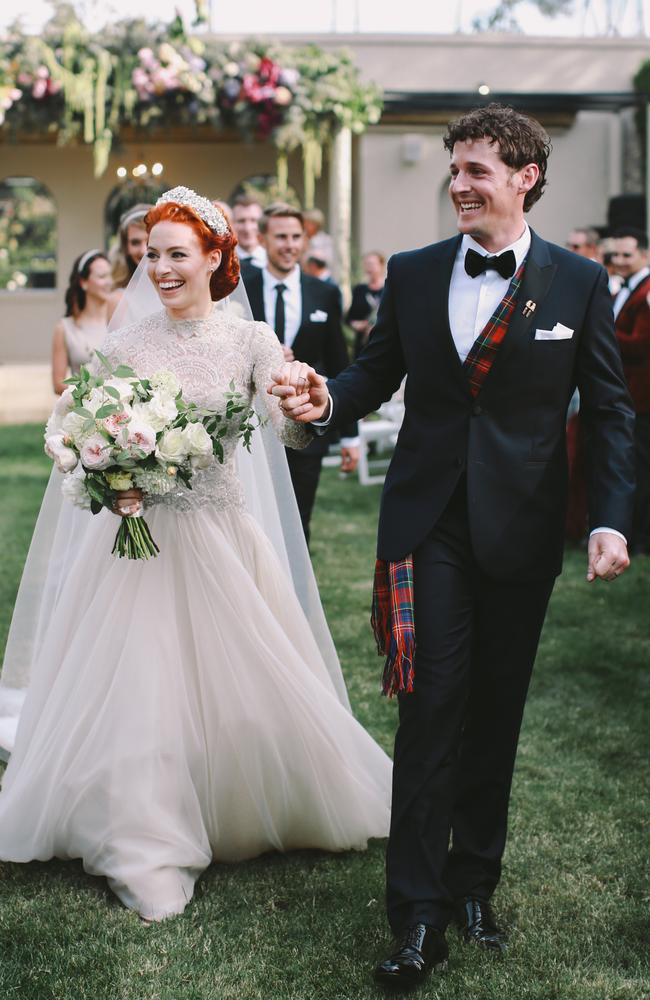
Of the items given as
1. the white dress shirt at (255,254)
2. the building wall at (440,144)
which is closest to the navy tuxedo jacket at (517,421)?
the white dress shirt at (255,254)

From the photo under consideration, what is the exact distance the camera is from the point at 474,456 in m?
3.34

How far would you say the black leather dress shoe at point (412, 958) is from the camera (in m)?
3.18

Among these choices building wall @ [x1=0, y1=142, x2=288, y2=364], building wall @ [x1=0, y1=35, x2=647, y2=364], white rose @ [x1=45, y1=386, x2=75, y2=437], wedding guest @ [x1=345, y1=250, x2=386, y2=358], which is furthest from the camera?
building wall @ [x1=0, y1=142, x2=288, y2=364]

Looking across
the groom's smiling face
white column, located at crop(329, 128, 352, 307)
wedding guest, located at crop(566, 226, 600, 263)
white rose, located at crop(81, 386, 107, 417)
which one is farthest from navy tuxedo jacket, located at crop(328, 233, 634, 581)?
white column, located at crop(329, 128, 352, 307)

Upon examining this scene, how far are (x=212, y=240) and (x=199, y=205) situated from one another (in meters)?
0.13

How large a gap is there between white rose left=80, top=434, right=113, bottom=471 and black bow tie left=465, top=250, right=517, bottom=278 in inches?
47.3

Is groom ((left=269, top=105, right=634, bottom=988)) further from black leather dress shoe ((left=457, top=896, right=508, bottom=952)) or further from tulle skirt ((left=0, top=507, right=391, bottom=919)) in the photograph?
tulle skirt ((left=0, top=507, right=391, bottom=919))

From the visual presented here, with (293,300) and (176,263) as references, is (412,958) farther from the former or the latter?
(293,300)

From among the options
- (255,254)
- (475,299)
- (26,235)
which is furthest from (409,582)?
(26,235)

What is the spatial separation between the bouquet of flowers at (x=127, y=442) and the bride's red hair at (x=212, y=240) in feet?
1.86

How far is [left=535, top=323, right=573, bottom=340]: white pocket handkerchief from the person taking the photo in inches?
130

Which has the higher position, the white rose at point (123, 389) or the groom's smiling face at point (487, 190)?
the groom's smiling face at point (487, 190)

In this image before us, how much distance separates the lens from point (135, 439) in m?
3.72

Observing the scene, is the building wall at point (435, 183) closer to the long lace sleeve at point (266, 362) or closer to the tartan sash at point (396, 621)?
the long lace sleeve at point (266, 362)
